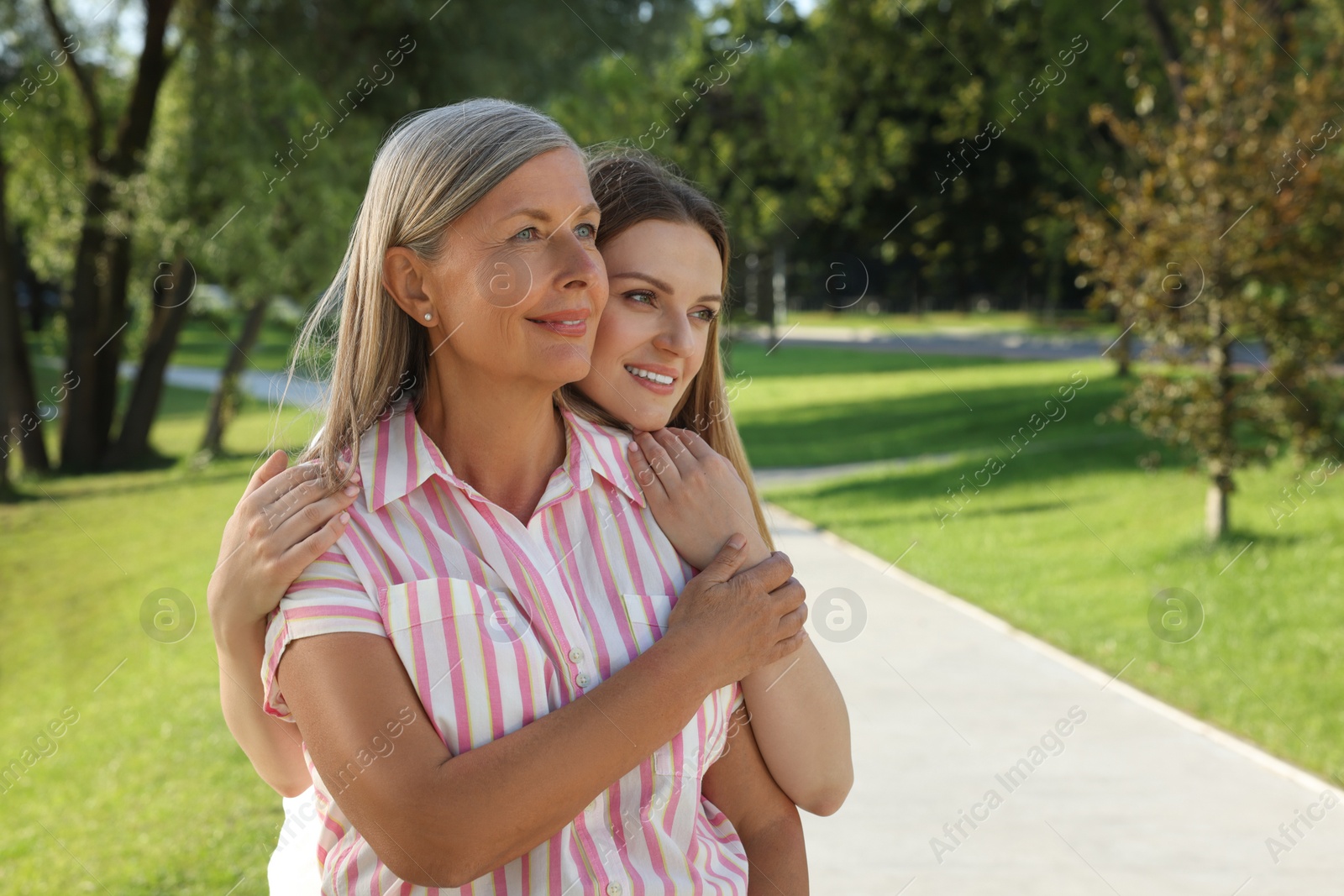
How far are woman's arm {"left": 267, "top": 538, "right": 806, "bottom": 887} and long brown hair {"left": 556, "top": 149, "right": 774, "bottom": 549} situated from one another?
589 mm

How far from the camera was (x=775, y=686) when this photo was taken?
6.58 feet

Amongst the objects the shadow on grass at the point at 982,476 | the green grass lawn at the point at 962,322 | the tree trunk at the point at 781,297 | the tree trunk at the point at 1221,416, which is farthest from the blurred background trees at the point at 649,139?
the green grass lawn at the point at 962,322

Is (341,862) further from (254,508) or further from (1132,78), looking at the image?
(1132,78)

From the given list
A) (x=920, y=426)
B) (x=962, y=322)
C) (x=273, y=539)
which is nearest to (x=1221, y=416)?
(x=273, y=539)

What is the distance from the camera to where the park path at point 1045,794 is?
4.14 metres

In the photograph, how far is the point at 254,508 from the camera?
1863 mm

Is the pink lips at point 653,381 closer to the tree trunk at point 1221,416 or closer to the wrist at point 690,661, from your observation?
the wrist at point 690,661

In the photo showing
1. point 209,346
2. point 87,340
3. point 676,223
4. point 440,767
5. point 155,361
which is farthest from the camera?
point 209,346

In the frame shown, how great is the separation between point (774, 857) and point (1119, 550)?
7.73 metres

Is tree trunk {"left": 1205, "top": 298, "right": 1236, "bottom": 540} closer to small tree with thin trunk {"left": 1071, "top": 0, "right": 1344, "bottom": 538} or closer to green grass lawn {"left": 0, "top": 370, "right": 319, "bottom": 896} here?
small tree with thin trunk {"left": 1071, "top": 0, "right": 1344, "bottom": 538}

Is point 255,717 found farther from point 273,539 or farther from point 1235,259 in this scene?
point 1235,259

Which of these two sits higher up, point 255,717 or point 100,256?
point 255,717

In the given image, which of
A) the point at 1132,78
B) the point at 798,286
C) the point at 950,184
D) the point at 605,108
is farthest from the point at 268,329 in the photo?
the point at 1132,78

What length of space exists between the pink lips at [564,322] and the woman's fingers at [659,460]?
334 mm
